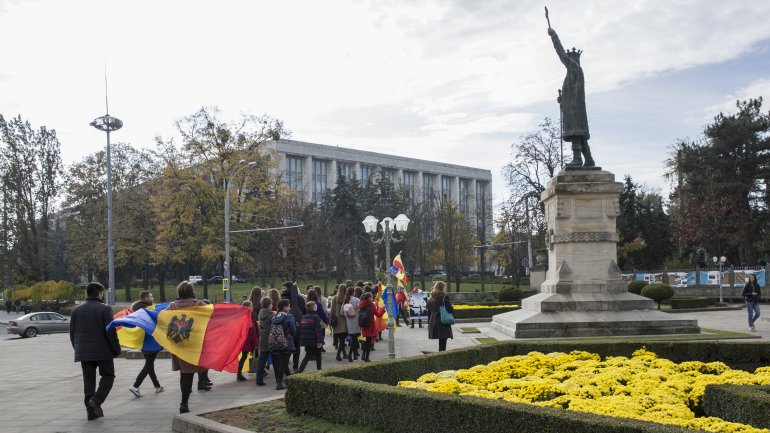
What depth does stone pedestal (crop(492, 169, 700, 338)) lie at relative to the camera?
19.1 meters

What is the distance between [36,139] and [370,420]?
59624 mm

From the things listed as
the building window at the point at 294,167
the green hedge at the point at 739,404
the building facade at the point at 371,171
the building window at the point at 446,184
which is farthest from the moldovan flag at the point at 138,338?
the building window at the point at 446,184

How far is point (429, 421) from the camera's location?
767 centimetres

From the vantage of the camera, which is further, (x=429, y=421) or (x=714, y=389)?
(x=714, y=389)

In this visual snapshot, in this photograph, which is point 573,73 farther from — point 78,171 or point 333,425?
point 78,171

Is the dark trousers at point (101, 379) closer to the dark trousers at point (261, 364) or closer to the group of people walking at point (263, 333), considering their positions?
the group of people walking at point (263, 333)

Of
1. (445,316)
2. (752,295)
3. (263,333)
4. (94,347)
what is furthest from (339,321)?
(752,295)

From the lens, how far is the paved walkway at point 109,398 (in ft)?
32.8

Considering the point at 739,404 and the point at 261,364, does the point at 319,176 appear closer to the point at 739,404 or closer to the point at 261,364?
the point at 261,364

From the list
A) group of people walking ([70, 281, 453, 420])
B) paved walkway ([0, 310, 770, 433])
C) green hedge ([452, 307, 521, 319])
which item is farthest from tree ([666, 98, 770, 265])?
group of people walking ([70, 281, 453, 420])

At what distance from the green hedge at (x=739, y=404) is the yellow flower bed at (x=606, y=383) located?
0.98ft

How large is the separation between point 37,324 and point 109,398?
2671cm

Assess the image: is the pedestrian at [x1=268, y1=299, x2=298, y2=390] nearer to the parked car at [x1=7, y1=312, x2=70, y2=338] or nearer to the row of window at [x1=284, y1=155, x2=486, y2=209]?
the parked car at [x1=7, y1=312, x2=70, y2=338]

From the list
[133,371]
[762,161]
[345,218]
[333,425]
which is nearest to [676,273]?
[762,161]
